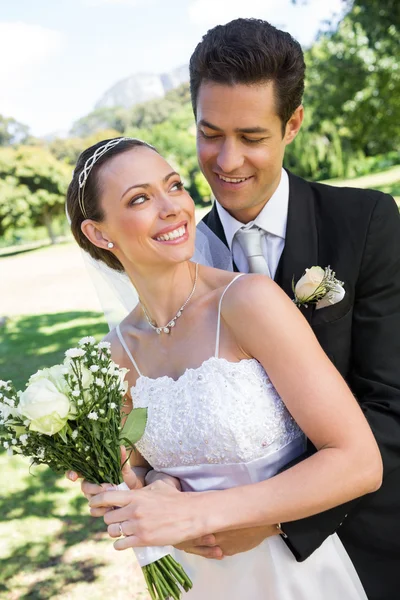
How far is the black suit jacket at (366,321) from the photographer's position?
247cm

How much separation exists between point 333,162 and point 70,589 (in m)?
38.7

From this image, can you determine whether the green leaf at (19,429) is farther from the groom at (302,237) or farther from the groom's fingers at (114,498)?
the groom at (302,237)

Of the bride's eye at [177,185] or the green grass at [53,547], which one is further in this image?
the green grass at [53,547]

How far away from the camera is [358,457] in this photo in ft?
6.79

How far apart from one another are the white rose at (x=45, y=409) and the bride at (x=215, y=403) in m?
0.31

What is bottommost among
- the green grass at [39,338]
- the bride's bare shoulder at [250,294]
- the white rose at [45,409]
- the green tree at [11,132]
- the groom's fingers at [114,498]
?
the green tree at [11,132]

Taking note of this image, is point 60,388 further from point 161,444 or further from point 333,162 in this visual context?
point 333,162

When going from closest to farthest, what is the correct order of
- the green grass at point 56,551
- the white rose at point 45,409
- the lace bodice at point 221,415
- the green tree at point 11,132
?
the white rose at point 45,409
the lace bodice at point 221,415
the green grass at point 56,551
the green tree at point 11,132

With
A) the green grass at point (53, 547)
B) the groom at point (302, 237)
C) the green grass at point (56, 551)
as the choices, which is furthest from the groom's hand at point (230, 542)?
the green grass at point (56, 551)

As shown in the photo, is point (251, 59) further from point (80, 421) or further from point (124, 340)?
point (80, 421)

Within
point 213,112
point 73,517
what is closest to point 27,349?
point 73,517

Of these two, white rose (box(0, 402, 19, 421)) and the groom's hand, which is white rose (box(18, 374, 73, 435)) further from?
the groom's hand

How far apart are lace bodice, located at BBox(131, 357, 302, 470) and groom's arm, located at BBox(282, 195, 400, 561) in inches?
12.4

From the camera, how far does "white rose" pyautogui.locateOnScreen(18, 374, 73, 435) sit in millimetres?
1924
